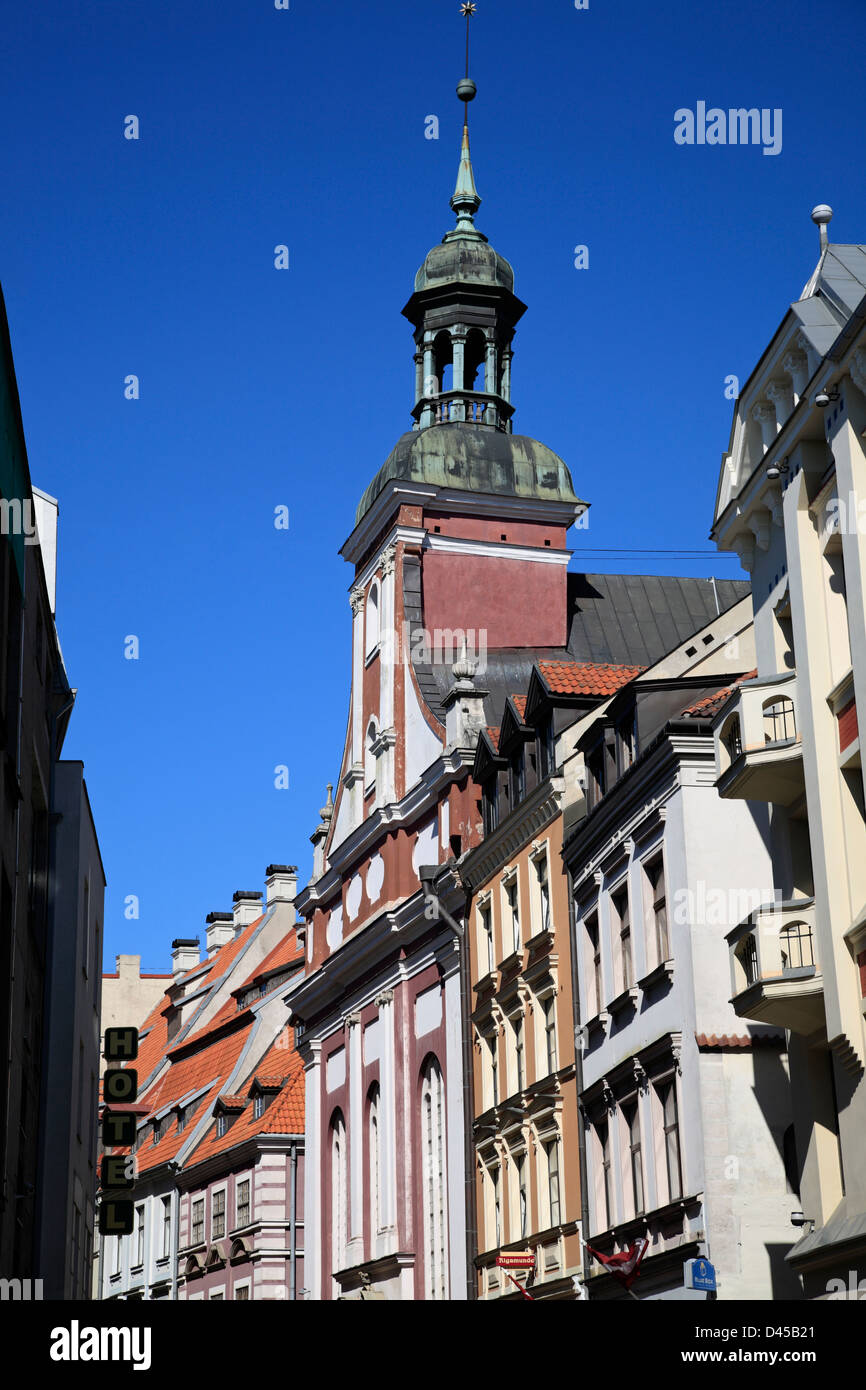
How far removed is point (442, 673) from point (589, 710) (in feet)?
40.9

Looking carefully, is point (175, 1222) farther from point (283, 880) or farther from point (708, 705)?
point (708, 705)

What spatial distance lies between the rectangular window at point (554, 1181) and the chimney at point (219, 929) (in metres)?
Answer: 54.1

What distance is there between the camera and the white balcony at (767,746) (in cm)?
2495

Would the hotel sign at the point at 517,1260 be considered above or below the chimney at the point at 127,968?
below

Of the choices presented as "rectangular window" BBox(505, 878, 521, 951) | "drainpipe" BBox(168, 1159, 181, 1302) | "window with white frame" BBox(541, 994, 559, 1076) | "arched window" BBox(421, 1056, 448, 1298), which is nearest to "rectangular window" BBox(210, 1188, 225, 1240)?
"drainpipe" BBox(168, 1159, 181, 1302)

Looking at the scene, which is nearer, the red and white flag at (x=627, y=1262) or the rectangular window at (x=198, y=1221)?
the red and white flag at (x=627, y=1262)

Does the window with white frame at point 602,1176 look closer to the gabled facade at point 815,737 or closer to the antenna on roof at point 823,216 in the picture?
the gabled facade at point 815,737

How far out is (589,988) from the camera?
35.4m

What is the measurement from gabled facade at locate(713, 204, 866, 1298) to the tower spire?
34470 millimetres

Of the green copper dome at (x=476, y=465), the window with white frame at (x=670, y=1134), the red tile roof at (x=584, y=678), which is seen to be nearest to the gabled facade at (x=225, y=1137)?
the green copper dome at (x=476, y=465)

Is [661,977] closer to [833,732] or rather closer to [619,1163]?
[619,1163]

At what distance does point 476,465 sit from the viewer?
5419 cm

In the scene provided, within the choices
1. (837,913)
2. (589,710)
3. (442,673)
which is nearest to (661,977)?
(837,913)

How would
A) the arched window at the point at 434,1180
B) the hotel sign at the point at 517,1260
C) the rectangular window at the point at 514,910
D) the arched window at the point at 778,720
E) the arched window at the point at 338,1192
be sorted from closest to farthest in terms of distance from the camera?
1. the arched window at the point at 778,720
2. the hotel sign at the point at 517,1260
3. the rectangular window at the point at 514,910
4. the arched window at the point at 434,1180
5. the arched window at the point at 338,1192
